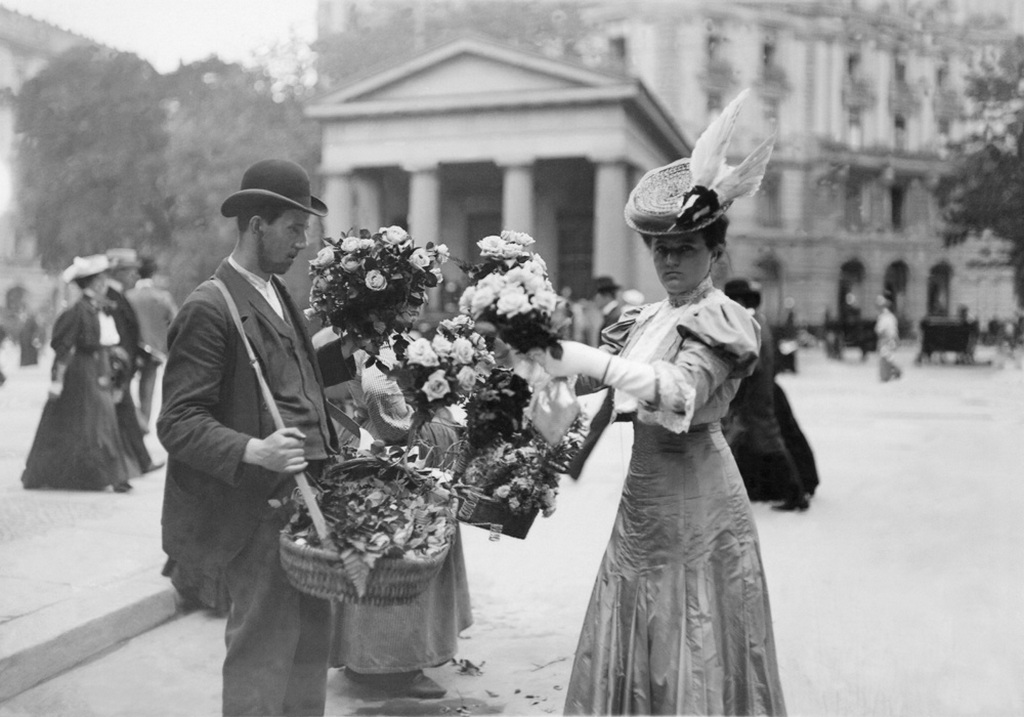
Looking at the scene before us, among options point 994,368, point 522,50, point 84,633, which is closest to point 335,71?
point 522,50

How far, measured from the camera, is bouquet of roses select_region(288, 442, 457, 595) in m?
2.76

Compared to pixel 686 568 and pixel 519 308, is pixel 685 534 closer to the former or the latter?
pixel 686 568

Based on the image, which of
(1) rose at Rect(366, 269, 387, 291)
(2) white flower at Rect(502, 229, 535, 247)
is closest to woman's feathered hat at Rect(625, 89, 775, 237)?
(2) white flower at Rect(502, 229, 535, 247)

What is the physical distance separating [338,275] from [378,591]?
1125 millimetres

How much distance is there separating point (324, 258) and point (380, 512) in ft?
3.21

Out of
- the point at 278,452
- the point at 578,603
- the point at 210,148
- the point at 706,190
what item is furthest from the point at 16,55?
the point at 210,148

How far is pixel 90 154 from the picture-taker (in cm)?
1722

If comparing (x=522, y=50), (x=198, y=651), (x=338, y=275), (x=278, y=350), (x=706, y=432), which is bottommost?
(x=198, y=651)

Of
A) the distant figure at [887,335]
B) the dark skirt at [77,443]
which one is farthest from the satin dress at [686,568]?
the distant figure at [887,335]

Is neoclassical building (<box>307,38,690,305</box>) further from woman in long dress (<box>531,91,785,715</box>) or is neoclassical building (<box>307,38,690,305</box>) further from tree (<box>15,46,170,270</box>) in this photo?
woman in long dress (<box>531,91,785,715</box>)

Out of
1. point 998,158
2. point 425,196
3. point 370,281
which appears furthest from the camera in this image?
point 425,196

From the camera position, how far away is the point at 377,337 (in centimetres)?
336

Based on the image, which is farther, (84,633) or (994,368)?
(994,368)

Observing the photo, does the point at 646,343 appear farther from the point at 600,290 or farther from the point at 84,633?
the point at 600,290
